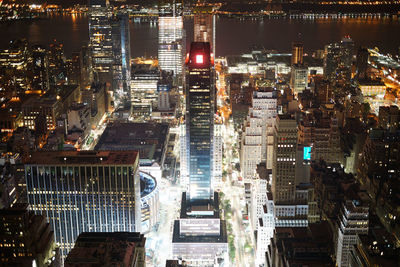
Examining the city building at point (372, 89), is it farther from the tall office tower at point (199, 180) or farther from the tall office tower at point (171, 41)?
Answer: the tall office tower at point (199, 180)

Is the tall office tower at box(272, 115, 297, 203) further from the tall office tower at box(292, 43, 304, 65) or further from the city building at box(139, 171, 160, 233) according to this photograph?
the tall office tower at box(292, 43, 304, 65)

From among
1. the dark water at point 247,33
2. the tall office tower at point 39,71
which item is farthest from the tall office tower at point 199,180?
the dark water at point 247,33

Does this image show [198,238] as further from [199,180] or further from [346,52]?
[346,52]

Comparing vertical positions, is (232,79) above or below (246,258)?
above

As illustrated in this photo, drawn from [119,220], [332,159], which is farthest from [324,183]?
[119,220]

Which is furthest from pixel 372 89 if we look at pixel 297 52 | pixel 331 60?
pixel 297 52

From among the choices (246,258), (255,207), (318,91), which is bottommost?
(246,258)

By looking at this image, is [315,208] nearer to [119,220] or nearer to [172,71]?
[119,220]

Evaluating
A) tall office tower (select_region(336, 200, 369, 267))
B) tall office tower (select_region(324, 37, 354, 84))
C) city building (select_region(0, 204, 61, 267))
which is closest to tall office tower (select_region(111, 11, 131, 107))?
tall office tower (select_region(324, 37, 354, 84))
